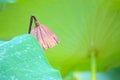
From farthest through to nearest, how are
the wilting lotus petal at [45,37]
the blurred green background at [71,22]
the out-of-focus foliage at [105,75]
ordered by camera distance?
the out-of-focus foliage at [105,75]
the blurred green background at [71,22]
the wilting lotus petal at [45,37]

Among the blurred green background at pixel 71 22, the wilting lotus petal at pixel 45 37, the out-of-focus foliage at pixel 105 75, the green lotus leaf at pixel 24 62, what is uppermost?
the out-of-focus foliage at pixel 105 75

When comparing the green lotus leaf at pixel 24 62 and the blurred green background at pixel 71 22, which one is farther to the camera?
the blurred green background at pixel 71 22

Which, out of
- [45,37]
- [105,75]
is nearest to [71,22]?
[45,37]

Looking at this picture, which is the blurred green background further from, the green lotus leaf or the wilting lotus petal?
the green lotus leaf

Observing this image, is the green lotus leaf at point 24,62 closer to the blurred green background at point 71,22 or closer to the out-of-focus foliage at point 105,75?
the blurred green background at point 71,22

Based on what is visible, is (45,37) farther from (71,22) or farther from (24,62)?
(71,22)

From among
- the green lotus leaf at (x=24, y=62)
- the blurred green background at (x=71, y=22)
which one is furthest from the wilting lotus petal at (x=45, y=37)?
the blurred green background at (x=71, y=22)

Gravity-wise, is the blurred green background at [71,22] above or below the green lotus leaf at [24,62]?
above
